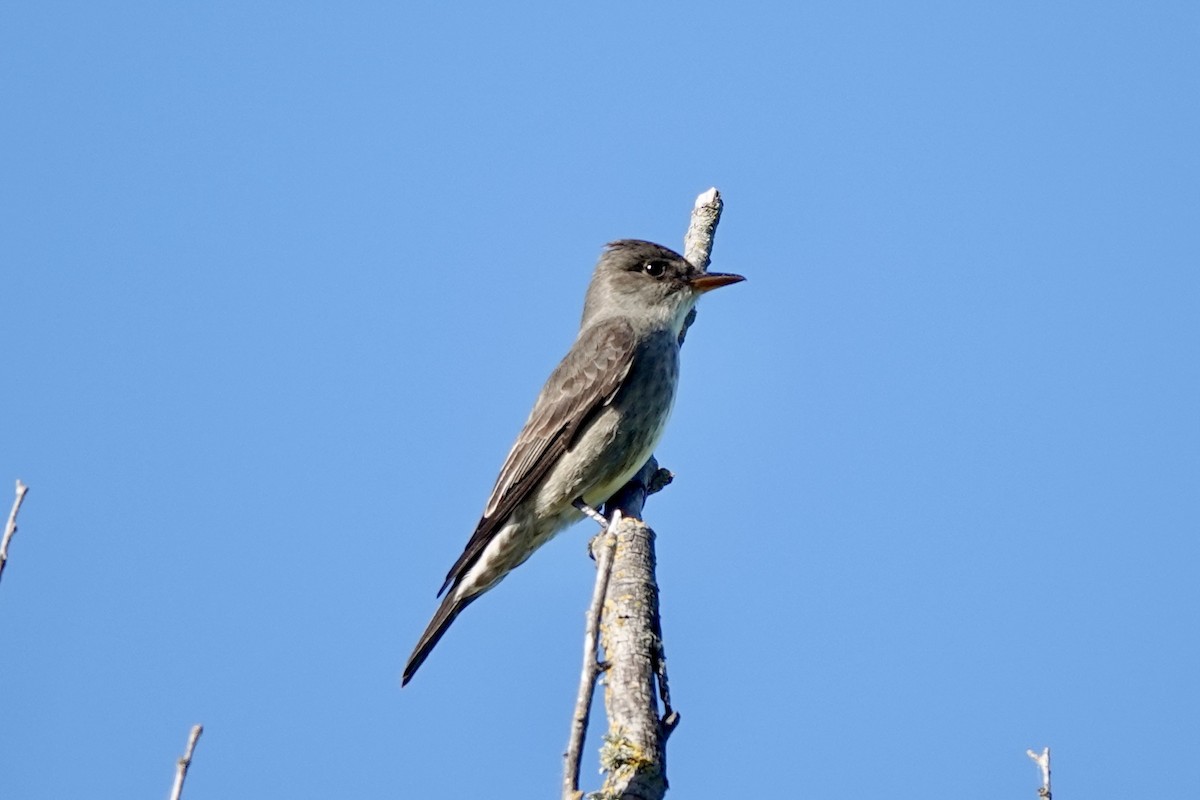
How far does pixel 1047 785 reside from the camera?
3648 mm

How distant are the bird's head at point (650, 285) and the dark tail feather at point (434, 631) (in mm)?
2401

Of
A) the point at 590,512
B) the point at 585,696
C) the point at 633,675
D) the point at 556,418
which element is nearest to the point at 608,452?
the point at 590,512

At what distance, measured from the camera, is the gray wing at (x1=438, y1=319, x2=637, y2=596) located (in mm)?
9117

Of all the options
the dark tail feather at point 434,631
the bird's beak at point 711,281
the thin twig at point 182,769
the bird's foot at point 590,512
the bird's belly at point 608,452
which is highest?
the bird's beak at point 711,281

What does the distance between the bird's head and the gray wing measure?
1.15 ft

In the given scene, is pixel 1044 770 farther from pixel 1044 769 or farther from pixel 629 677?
pixel 629 677

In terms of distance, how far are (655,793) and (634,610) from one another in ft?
4.25

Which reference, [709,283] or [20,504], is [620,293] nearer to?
[709,283]

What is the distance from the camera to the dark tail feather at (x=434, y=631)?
8.65 metres

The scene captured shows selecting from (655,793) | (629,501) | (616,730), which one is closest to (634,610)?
(616,730)

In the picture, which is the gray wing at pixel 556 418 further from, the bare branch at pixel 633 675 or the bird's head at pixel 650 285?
the bare branch at pixel 633 675

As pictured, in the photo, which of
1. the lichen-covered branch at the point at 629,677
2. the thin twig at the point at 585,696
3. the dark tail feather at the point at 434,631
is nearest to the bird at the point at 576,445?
the dark tail feather at the point at 434,631

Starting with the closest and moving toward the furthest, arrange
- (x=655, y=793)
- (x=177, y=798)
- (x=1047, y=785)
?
(x=177, y=798) → (x=1047, y=785) → (x=655, y=793)

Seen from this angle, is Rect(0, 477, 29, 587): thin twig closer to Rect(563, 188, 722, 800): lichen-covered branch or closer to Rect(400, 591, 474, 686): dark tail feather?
Rect(563, 188, 722, 800): lichen-covered branch
